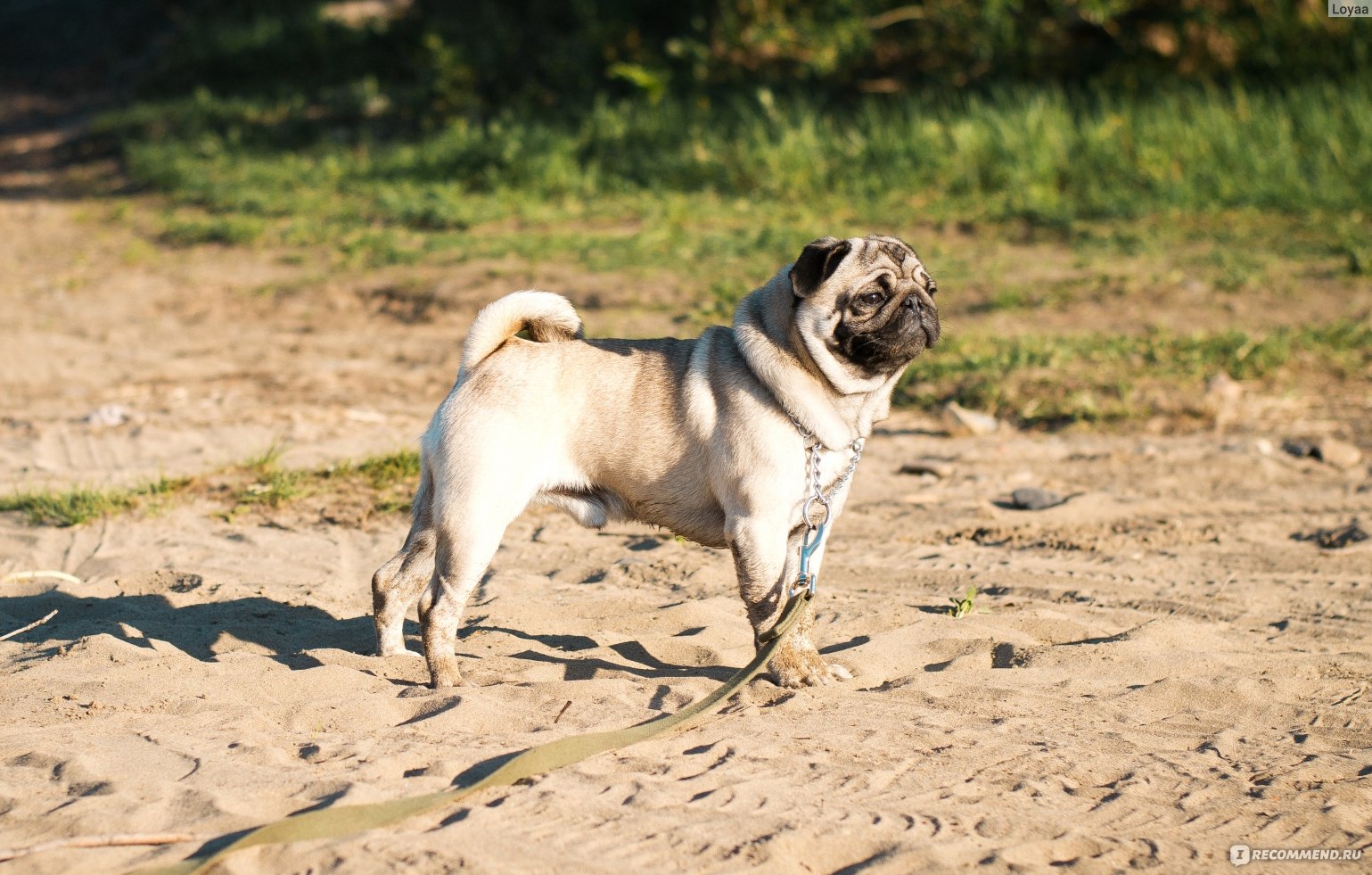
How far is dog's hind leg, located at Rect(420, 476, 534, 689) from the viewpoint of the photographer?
474cm

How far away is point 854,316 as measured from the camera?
15.9 ft

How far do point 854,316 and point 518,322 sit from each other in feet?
4.16

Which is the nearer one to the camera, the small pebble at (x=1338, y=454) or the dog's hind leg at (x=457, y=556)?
the dog's hind leg at (x=457, y=556)

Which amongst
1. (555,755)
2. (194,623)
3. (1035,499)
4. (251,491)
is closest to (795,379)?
(555,755)

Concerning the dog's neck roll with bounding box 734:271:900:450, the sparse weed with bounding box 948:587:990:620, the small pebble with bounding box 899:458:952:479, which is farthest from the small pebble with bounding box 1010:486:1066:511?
the dog's neck roll with bounding box 734:271:900:450

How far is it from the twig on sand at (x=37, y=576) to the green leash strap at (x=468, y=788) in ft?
9.27

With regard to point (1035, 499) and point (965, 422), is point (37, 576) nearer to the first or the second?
point (1035, 499)

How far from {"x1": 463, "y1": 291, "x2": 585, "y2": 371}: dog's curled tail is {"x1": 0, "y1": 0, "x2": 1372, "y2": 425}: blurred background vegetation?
441 cm

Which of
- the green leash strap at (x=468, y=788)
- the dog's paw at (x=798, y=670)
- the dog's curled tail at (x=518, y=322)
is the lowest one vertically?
the dog's paw at (x=798, y=670)

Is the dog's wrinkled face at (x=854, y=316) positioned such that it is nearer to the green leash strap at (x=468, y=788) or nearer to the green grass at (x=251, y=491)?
the green leash strap at (x=468, y=788)

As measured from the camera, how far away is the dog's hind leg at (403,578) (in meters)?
5.11

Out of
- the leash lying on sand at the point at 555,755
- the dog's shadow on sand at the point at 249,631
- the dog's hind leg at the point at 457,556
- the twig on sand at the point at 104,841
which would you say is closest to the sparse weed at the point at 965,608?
the dog's shadow on sand at the point at 249,631

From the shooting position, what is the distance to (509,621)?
560 centimetres

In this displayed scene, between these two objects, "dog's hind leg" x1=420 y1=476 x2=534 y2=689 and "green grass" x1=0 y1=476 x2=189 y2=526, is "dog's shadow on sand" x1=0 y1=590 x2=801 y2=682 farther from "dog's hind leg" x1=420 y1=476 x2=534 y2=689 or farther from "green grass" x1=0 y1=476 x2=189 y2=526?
"green grass" x1=0 y1=476 x2=189 y2=526
